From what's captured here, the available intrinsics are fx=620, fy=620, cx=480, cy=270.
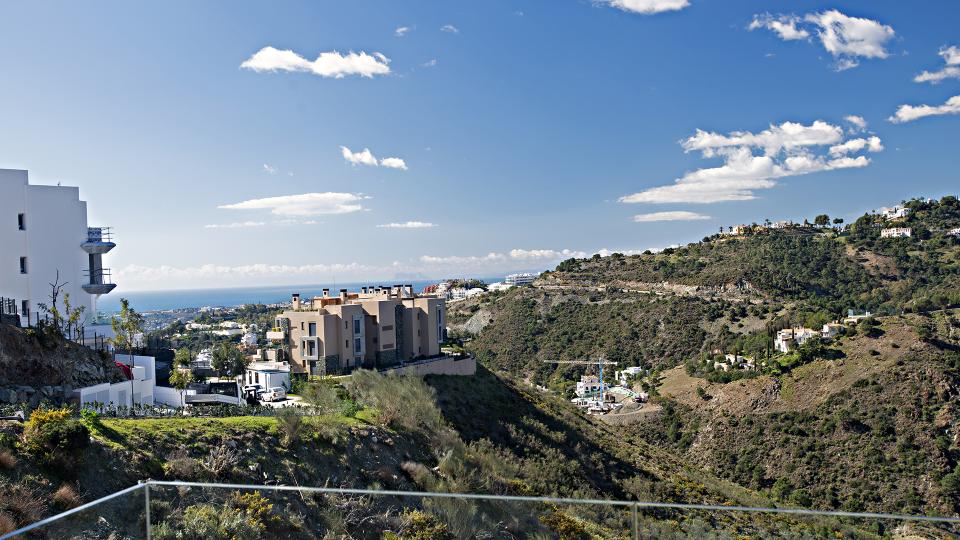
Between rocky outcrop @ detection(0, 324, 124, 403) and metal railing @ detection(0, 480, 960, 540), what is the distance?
994cm

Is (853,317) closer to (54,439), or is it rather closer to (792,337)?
(792,337)

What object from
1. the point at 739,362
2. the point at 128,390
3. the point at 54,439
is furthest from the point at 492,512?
the point at 739,362

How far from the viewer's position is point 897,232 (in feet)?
221

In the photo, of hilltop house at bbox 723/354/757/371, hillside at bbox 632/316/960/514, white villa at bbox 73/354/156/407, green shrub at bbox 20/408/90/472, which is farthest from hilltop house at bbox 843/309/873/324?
green shrub at bbox 20/408/90/472

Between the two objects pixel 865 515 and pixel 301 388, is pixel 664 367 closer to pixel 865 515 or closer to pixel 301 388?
pixel 301 388

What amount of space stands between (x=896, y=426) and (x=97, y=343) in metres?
35.7

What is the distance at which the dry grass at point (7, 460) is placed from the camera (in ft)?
24.9

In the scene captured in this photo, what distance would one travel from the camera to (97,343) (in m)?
20.9

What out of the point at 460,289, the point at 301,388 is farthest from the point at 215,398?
the point at 460,289

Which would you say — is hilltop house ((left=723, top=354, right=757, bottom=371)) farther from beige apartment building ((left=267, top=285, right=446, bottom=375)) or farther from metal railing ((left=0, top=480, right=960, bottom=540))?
metal railing ((left=0, top=480, right=960, bottom=540))

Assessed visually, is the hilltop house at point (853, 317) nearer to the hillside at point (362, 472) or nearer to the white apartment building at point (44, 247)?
the hillside at point (362, 472)

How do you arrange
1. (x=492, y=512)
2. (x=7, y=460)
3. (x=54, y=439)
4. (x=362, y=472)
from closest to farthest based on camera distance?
(x=492, y=512), (x=7, y=460), (x=54, y=439), (x=362, y=472)

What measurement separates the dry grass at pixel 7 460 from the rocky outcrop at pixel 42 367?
223 inches

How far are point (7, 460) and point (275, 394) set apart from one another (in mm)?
12771
